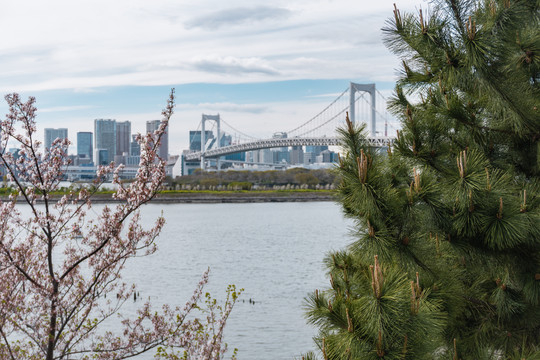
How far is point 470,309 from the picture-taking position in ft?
13.7

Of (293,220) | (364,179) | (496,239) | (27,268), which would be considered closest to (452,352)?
(496,239)

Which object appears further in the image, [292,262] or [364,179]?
[292,262]

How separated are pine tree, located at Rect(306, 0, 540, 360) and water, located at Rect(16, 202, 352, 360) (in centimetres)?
38

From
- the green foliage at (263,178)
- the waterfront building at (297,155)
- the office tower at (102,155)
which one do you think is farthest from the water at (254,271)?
the office tower at (102,155)

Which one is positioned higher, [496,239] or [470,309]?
[496,239]

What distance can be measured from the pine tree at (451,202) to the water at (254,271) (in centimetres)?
38

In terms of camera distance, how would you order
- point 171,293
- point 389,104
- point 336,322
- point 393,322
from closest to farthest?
point 393,322 → point 336,322 → point 389,104 → point 171,293

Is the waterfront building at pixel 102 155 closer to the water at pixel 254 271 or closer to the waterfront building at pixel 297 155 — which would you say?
the waterfront building at pixel 297 155

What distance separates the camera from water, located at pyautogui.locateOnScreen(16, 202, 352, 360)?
10086 mm

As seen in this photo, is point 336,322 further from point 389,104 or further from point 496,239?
point 389,104

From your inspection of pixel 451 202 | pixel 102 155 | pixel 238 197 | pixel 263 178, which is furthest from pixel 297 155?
pixel 451 202

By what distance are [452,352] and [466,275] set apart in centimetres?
90

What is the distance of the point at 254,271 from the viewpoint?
1712 centimetres

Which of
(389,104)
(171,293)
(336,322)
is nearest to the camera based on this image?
(336,322)
